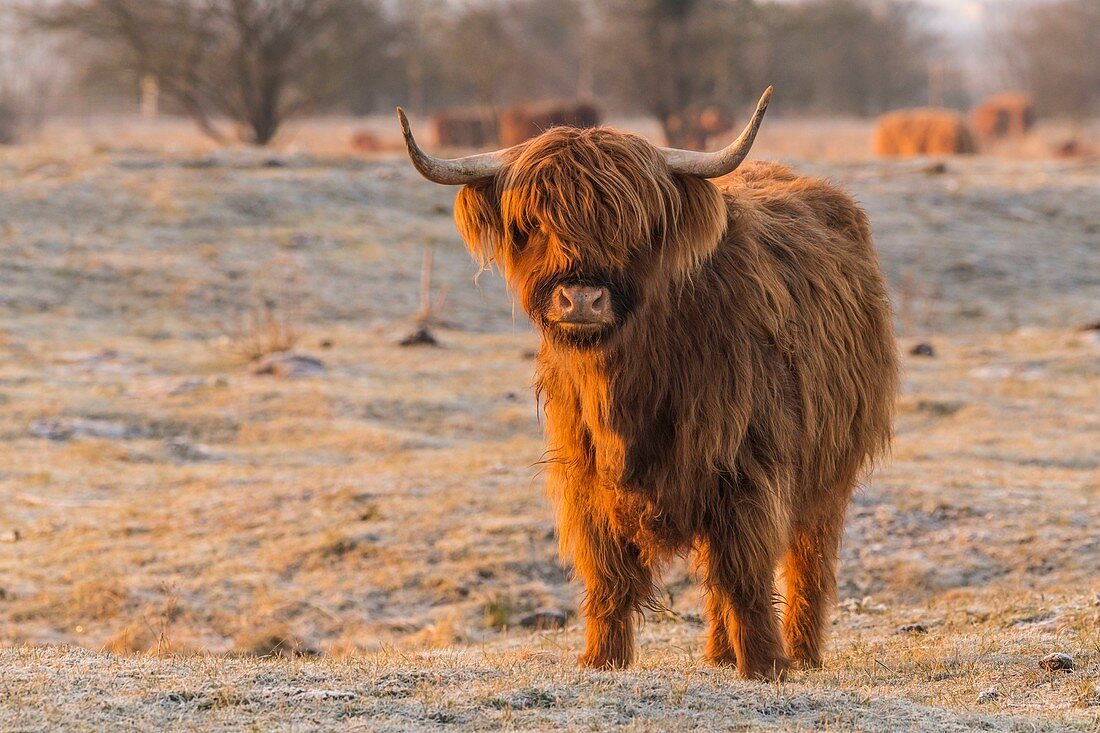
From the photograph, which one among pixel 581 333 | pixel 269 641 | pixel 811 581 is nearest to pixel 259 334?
pixel 269 641

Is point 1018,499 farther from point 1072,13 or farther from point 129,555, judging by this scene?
point 1072,13

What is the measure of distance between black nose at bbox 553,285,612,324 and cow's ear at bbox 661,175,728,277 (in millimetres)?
349

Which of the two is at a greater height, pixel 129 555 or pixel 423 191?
pixel 423 191

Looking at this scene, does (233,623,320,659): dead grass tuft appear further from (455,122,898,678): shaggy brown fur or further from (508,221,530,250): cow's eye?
(508,221,530,250): cow's eye

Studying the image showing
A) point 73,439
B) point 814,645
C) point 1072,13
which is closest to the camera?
point 814,645

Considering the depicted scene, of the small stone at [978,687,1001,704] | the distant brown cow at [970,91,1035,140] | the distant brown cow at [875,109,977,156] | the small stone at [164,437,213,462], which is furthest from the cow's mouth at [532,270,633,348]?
the distant brown cow at [970,91,1035,140]

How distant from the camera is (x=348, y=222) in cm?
1719

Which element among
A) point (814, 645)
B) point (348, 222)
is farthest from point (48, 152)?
point (814, 645)

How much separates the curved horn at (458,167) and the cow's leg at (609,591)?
1.23 metres

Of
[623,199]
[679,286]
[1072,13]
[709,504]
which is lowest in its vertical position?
[709,504]

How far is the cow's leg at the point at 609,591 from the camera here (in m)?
4.77

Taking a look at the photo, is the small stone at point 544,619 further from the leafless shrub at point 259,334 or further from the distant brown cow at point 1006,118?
the distant brown cow at point 1006,118

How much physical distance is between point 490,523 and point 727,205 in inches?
138

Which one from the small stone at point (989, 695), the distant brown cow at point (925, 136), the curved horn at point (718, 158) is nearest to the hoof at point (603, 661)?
the small stone at point (989, 695)
